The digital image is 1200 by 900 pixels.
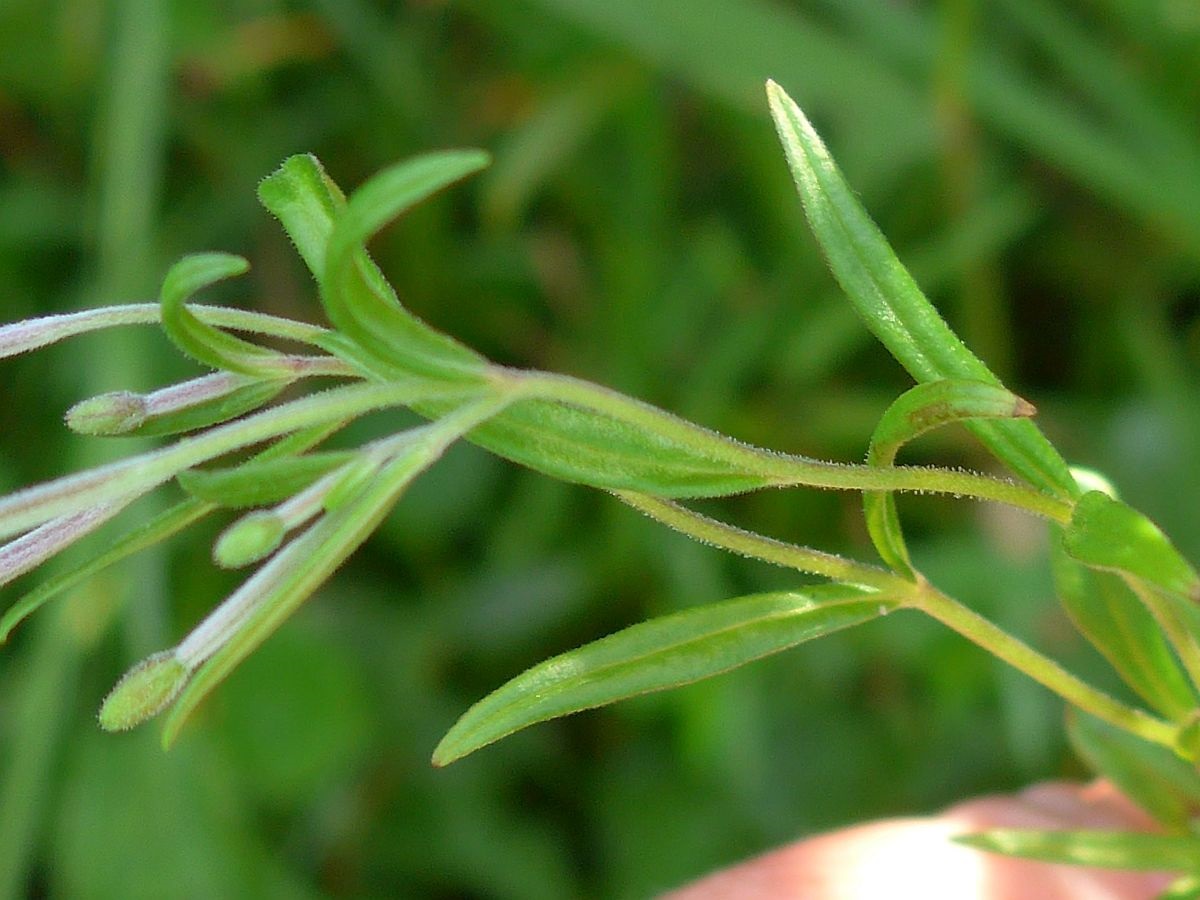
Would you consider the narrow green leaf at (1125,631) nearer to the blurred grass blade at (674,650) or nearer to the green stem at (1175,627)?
the green stem at (1175,627)

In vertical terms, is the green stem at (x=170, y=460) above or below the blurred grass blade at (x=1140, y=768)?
above

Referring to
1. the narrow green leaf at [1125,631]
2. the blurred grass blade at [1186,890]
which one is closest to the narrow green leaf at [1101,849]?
the blurred grass blade at [1186,890]

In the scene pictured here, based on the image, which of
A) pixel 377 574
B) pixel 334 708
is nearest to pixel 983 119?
pixel 377 574

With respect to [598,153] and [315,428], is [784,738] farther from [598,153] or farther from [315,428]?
[315,428]

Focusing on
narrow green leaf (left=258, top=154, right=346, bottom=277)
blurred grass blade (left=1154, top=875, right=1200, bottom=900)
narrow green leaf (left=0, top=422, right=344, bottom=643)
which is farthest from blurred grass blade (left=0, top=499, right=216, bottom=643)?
blurred grass blade (left=1154, top=875, right=1200, bottom=900)

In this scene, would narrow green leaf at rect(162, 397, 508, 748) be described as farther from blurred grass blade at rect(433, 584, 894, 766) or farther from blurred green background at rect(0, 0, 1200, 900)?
blurred green background at rect(0, 0, 1200, 900)

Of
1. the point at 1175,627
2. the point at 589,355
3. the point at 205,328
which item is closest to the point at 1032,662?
the point at 1175,627
